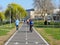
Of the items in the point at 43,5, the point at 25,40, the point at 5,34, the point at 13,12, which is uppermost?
the point at 43,5

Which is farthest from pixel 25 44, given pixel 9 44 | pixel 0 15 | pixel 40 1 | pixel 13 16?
pixel 0 15

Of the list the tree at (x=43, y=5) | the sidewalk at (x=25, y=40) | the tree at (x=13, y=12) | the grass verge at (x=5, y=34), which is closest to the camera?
the sidewalk at (x=25, y=40)

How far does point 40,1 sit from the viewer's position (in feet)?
328

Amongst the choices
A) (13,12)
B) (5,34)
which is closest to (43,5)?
(13,12)

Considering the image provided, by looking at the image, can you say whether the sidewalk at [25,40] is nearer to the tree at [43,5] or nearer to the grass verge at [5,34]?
the grass verge at [5,34]

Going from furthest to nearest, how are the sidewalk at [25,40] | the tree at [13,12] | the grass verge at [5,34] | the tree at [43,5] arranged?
the tree at [13,12] < the tree at [43,5] < the grass verge at [5,34] < the sidewalk at [25,40]

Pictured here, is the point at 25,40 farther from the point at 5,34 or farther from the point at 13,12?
the point at 13,12

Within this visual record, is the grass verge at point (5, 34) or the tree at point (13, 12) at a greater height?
the tree at point (13, 12)

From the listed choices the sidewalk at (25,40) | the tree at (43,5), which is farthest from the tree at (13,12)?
the sidewalk at (25,40)

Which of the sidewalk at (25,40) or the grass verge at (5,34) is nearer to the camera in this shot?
the sidewalk at (25,40)

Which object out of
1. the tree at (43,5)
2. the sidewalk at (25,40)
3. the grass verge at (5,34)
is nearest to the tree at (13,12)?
the tree at (43,5)

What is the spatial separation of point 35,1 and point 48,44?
81303 millimetres

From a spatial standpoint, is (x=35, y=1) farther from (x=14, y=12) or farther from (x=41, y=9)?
(x=14, y=12)

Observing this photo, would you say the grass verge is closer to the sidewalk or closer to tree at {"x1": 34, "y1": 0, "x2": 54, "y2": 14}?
the sidewalk
